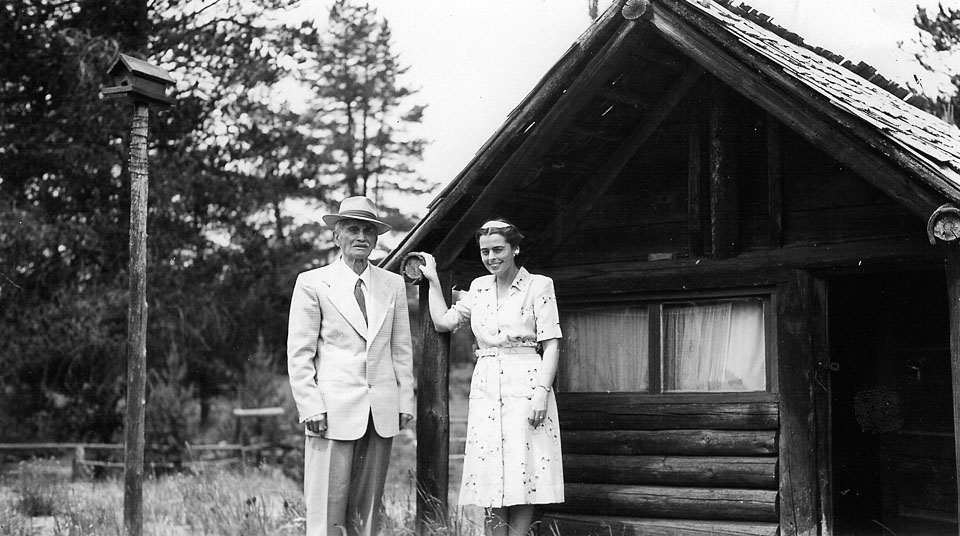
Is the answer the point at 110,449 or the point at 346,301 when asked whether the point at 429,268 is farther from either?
the point at 110,449

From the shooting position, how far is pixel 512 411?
6.21 metres

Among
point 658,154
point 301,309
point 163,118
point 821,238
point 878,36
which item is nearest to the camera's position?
point 301,309

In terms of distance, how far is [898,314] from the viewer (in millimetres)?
7855

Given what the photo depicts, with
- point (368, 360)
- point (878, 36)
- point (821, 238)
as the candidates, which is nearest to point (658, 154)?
point (821, 238)

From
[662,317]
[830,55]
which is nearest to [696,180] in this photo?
[662,317]

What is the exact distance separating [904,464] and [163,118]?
48.6 feet

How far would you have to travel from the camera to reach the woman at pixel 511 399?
6.14 metres

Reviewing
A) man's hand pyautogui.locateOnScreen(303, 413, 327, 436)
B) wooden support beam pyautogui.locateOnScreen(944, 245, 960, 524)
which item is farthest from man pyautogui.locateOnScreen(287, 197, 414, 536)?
wooden support beam pyautogui.locateOnScreen(944, 245, 960, 524)

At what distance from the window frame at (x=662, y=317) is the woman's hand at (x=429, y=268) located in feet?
4.47

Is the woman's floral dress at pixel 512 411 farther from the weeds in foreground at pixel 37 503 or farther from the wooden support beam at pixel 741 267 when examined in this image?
the weeds in foreground at pixel 37 503

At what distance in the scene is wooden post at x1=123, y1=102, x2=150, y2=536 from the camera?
8.20 meters

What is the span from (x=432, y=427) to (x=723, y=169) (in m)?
2.71

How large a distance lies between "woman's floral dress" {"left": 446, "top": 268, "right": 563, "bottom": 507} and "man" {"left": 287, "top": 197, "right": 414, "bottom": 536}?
510 mm

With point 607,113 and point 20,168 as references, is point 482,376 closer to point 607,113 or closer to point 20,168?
point 607,113
